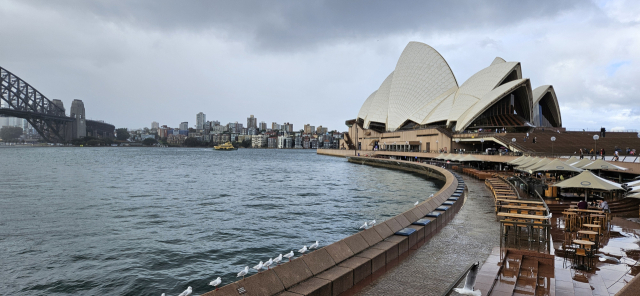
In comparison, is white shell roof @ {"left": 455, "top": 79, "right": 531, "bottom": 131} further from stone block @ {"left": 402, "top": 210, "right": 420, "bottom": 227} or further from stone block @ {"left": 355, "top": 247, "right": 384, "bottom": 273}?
stone block @ {"left": 355, "top": 247, "right": 384, "bottom": 273}

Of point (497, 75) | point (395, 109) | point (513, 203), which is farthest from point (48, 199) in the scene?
point (395, 109)

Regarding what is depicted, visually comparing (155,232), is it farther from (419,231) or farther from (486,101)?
(486,101)

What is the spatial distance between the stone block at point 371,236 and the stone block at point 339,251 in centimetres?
65

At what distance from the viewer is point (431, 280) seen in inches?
213

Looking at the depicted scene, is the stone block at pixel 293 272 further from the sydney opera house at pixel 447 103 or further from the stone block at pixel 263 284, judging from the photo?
the sydney opera house at pixel 447 103

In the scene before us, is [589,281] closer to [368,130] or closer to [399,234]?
[399,234]

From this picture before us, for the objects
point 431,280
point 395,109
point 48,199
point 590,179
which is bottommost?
point 48,199

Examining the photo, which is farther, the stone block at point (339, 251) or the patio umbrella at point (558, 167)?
the patio umbrella at point (558, 167)

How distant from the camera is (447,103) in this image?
61.1 m

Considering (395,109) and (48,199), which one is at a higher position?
(395,109)

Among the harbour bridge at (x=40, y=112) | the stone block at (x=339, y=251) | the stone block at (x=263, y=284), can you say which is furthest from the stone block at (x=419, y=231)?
the harbour bridge at (x=40, y=112)

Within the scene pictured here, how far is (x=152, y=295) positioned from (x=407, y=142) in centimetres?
6223

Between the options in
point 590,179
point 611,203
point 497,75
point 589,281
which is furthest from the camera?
point 497,75

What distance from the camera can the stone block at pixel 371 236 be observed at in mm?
6472
